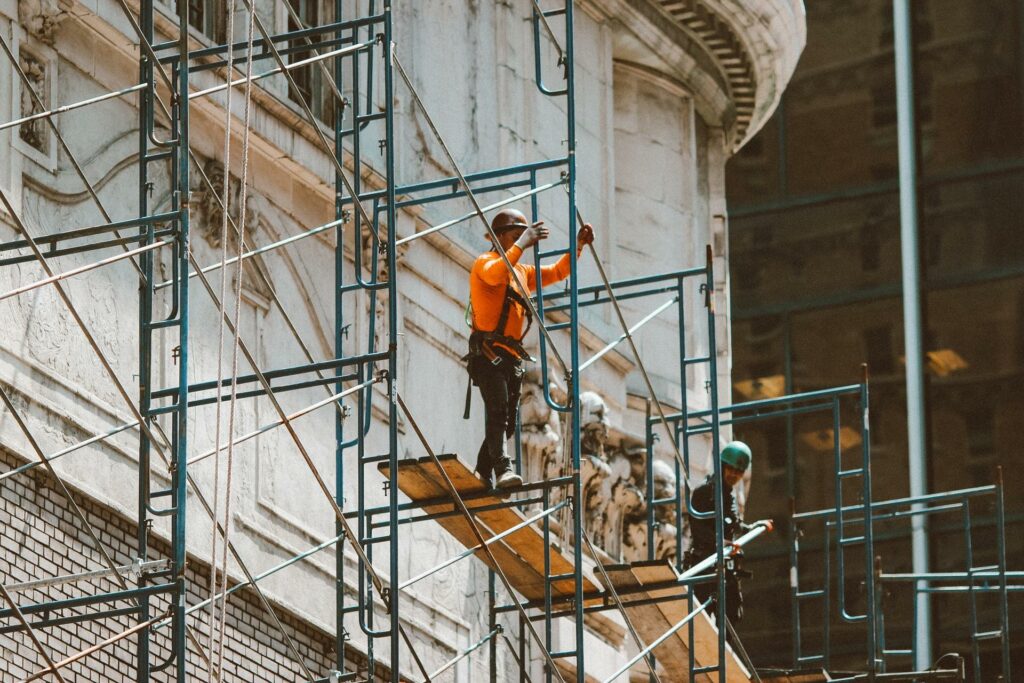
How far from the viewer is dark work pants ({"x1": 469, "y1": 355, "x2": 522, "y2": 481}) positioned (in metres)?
15.7

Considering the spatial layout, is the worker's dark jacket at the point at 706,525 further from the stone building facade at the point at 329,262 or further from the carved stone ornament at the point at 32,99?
the carved stone ornament at the point at 32,99

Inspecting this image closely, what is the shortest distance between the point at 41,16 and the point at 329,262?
347 cm

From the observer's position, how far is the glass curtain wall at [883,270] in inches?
1587

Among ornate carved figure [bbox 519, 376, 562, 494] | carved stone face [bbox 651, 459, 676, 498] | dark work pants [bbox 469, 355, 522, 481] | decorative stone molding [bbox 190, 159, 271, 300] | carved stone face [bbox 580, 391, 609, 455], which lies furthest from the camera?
carved stone face [bbox 651, 459, 676, 498]

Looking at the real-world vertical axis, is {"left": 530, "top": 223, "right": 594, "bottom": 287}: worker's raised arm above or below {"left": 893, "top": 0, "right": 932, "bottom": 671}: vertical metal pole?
below

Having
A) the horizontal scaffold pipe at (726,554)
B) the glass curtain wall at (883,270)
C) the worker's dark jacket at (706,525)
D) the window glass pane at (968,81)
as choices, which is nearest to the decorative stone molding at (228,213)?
the horizontal scaffold pipe at (726,554)

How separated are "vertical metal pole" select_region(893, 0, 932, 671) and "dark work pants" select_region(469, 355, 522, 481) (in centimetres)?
2469

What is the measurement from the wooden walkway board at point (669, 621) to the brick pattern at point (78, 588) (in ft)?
6.81

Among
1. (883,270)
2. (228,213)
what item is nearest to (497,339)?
(228,213)

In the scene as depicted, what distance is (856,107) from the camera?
43.0m

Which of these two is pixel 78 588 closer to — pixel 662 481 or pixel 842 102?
pixel 662 481

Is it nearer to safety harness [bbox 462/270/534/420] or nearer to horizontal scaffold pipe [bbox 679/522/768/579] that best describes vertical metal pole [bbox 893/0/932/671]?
horizontal scaffold pipe [bbox 679/522/768/579]

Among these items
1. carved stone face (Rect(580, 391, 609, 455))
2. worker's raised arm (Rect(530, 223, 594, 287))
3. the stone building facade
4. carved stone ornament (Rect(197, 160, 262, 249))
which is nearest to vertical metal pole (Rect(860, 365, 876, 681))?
the stone building facade

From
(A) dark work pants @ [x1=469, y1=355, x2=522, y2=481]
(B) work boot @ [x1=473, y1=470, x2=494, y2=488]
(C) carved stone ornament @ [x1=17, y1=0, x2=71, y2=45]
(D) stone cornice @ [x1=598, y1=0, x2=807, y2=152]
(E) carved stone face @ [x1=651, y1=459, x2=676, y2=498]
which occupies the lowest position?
(B) work boot @ [x1=473, y1=470, x2=494, y2=488]
